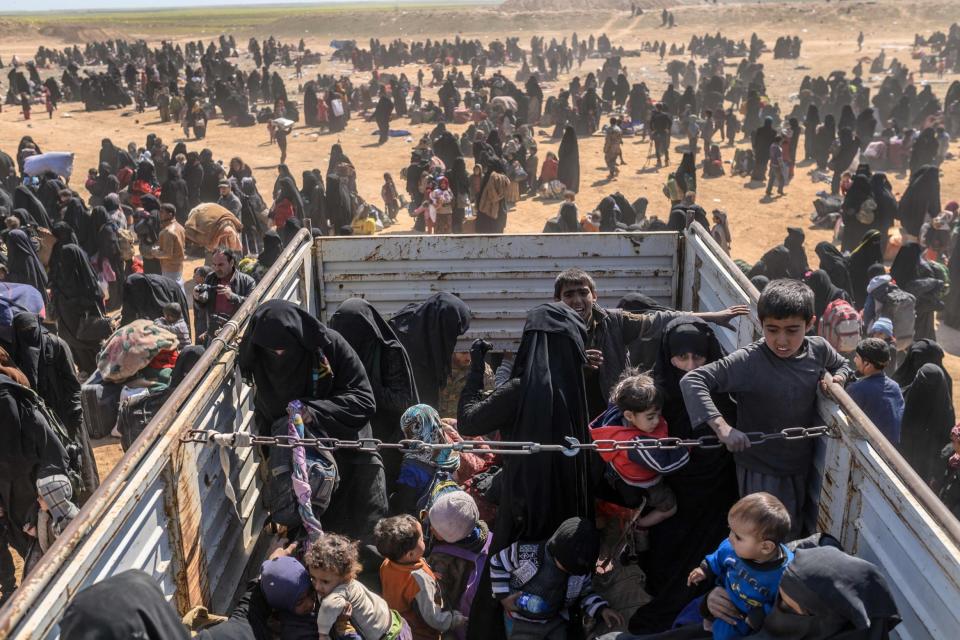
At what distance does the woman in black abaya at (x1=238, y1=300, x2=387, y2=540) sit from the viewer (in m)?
3.68

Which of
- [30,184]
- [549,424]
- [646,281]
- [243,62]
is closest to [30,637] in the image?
[549,424]

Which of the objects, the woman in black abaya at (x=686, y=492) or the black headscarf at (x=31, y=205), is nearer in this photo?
the woman in black abaya at (x=686, y=492)

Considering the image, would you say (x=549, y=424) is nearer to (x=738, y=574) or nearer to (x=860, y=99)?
(x=738, y=574)

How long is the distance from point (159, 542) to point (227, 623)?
0.40 metres

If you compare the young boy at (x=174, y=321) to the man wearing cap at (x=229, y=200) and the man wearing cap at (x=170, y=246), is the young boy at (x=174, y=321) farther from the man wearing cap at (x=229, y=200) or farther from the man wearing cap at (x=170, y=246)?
the man wearing cap at (x=229, y=200)

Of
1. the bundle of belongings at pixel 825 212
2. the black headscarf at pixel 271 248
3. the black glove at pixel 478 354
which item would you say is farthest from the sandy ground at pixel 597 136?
the black glove at pixel 478 354

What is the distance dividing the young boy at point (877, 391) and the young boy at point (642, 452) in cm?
175

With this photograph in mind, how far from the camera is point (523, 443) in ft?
10.4

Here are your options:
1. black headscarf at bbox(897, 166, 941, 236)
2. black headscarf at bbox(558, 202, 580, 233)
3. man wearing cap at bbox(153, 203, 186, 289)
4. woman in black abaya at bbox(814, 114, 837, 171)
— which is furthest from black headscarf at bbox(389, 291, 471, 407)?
woman in black abaya at bbox(814, 114, 837, 171)

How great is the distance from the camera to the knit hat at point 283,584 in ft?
9.93

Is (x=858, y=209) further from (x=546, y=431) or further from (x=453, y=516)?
(x=453, y=516)

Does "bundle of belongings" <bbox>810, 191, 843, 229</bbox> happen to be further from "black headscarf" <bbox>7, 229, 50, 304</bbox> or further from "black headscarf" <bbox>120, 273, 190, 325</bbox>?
"black headscarf" <bbox>7, 229, 50, 304</bbox>

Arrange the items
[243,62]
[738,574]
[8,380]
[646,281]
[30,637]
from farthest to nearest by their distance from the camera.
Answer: [243,62]
[646,281]
[8,380]
[738,574]
[30,637]

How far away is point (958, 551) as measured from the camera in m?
2.25
